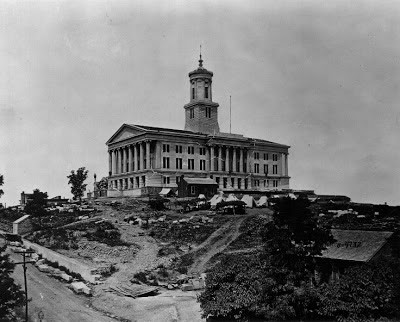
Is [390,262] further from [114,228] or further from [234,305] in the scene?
[114,228]

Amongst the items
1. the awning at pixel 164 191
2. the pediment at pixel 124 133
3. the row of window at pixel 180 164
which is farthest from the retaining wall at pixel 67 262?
the pediment at pixel 124 133

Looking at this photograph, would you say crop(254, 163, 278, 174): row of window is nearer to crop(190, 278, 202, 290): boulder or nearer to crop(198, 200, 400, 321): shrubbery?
crop(190, 278, 202, 290): boulder

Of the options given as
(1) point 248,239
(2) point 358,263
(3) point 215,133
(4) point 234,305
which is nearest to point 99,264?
(1) point 248,239

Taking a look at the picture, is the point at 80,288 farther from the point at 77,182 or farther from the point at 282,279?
the point at 77,182

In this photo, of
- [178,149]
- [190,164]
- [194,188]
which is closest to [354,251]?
[194,188]

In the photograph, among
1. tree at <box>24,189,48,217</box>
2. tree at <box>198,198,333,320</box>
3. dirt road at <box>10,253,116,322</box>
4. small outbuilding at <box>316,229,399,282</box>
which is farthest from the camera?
tree at <box>24,189,48,217</box>

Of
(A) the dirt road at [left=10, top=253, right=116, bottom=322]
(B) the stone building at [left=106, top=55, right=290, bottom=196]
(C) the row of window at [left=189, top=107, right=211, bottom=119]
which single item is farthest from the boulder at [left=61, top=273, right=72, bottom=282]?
(C) the row of window at [left=189, top=107, right=211, bottom=119]

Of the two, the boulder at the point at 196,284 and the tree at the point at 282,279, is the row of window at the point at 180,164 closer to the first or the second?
the boulder at the point at 196,284
